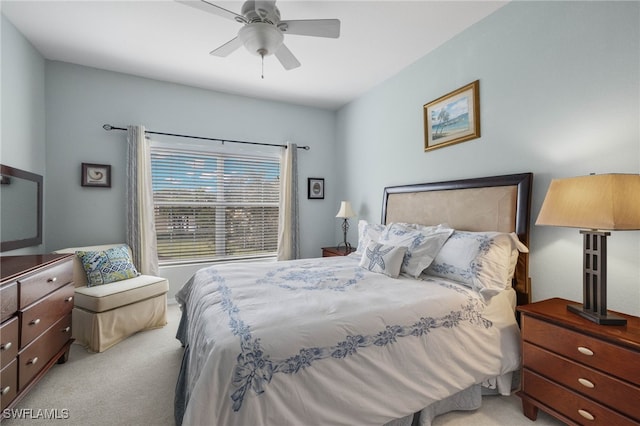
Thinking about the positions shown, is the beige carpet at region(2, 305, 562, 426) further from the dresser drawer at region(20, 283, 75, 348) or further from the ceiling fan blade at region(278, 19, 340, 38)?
the ceiling fan blade at region(278, 19, 340, 38)

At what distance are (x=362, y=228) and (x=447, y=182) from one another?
3.29 ft

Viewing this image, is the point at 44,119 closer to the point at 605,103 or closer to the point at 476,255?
the point at 476,255

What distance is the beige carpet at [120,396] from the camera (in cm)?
171

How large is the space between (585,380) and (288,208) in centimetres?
351

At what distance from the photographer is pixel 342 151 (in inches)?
182

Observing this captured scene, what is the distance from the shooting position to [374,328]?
1.46m

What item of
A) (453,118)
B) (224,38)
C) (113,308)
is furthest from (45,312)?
(453,118)

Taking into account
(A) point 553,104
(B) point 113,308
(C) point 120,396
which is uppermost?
(A) point 553,104

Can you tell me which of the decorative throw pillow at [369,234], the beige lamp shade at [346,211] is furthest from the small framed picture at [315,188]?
the decorative throw pillow at [369,234]

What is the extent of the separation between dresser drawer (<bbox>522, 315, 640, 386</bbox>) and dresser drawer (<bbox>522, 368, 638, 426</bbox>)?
18 centimetres

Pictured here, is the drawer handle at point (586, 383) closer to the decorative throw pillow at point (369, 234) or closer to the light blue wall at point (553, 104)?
the light blue wall at point (553, 104)

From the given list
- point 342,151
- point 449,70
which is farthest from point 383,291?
point 342,151

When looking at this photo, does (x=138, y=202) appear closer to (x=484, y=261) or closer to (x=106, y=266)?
(x=106, y=266)

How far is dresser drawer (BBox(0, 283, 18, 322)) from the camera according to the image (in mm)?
1558
